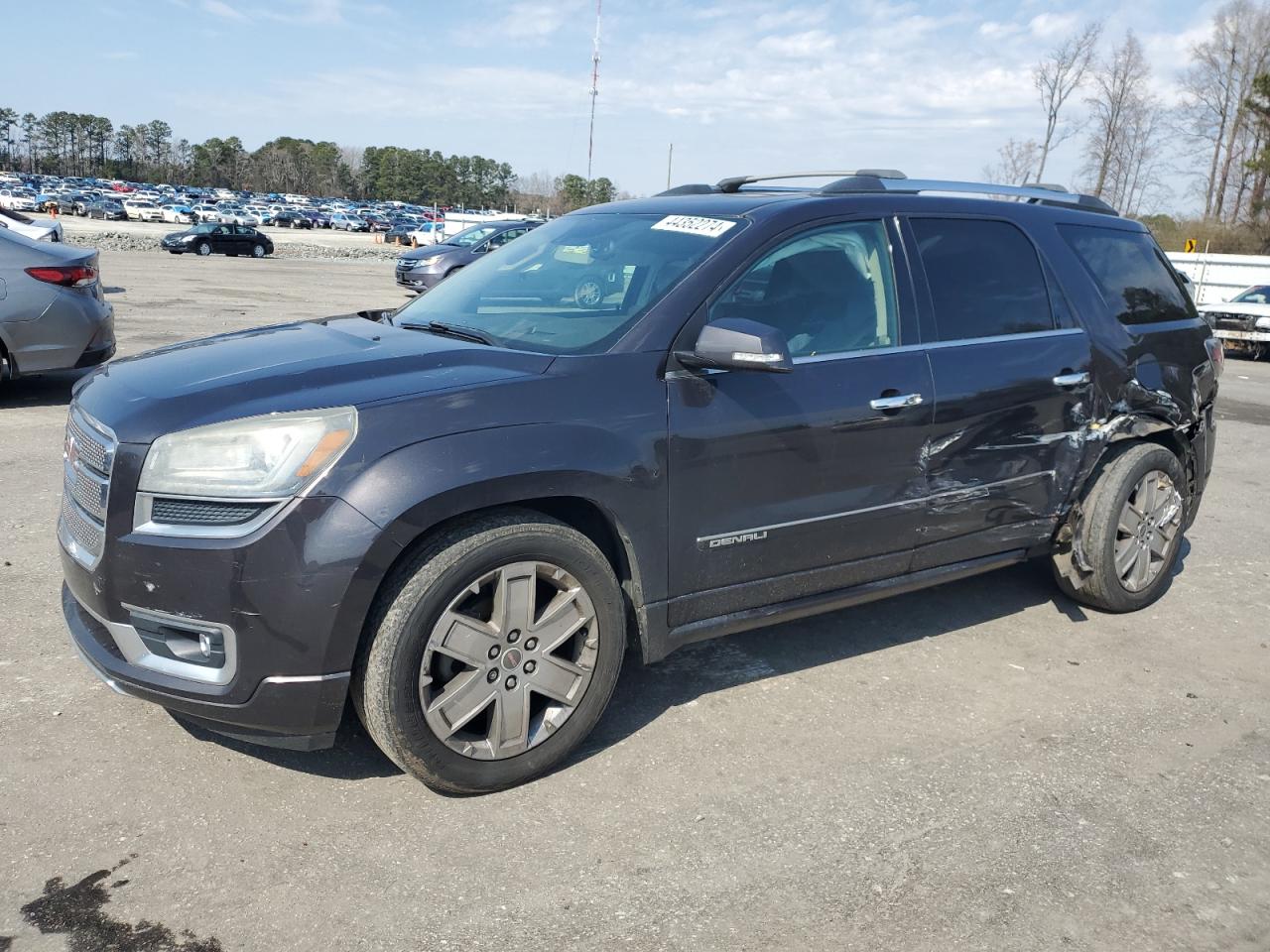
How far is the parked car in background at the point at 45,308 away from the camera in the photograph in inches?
323

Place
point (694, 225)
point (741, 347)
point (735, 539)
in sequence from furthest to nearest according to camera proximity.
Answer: point (694, 225), point (735, 539), point (741, 347)

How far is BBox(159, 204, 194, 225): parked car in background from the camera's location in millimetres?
75250

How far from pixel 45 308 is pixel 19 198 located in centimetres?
8549

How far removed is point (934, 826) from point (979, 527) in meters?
1.51

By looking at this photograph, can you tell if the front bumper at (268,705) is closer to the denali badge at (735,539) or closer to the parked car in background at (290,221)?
the denali badge at (735,539)

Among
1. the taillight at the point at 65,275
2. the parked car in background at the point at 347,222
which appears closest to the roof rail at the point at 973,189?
the taillight at the point at 65,275

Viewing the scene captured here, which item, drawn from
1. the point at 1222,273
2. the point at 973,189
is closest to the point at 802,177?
the point at 973,189

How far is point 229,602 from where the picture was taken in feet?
9.30

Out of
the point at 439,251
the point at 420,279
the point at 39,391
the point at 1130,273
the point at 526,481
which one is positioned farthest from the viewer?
the point at 439,251

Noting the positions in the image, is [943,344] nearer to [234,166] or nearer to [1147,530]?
[1147,530]

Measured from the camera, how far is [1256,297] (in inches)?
867

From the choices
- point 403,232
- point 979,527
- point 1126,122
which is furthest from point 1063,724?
point 403,232

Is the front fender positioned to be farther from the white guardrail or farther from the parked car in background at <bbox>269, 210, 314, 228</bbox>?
the parked car in background at <bbox>269, 210, 314, 228</bbox>

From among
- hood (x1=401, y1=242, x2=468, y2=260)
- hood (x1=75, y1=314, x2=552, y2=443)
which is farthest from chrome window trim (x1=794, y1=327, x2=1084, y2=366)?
hood (x1=401, y1=242, x2=468, y2=260)
